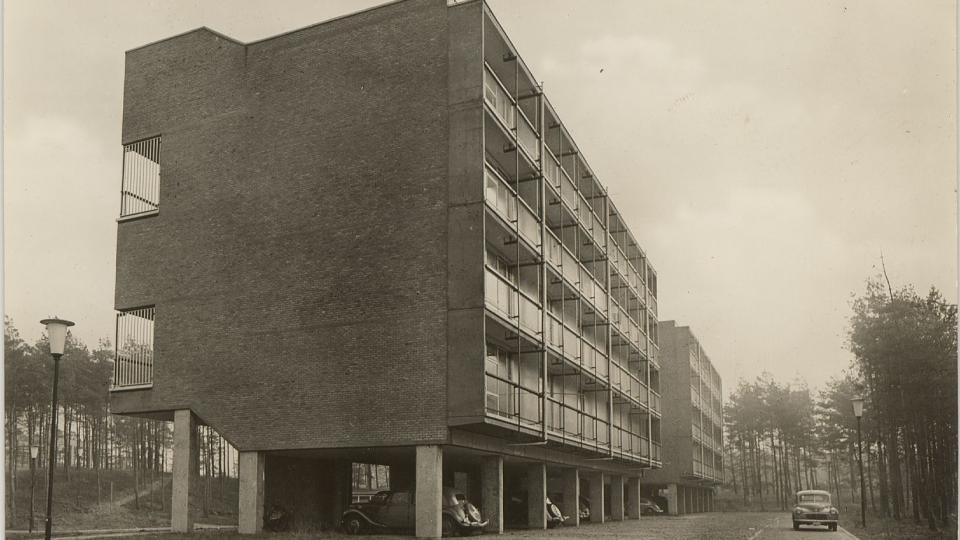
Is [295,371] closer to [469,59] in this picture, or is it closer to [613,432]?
[469,59]

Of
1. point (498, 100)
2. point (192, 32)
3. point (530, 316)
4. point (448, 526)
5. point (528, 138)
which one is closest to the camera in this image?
point (448, 526)

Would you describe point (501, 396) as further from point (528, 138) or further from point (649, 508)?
point (649, 508)

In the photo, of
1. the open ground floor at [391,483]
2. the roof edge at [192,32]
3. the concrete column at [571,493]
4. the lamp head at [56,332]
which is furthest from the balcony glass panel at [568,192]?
the lamp head at [56,332]

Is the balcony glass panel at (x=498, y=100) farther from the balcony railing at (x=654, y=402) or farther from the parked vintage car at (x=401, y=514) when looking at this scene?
the balcony railing at (x=654, y=402)

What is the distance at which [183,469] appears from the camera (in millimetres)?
27891

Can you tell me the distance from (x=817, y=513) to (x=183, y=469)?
24558mm

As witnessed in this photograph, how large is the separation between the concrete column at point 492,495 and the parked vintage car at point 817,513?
48.0 ft

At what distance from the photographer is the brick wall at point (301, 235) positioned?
1025 inches

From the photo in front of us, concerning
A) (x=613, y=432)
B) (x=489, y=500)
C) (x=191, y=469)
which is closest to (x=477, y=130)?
(x=489, y=500)

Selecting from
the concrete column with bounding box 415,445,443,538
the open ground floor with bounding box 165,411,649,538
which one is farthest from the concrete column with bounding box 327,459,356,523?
the concrete column with bounding box 415,445,443,538

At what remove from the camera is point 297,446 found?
26.8 m

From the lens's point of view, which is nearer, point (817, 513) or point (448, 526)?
point (448, 526)

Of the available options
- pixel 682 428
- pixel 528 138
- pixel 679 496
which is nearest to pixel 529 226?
pixel 528 138

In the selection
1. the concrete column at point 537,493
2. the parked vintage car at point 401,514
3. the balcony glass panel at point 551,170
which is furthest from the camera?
the balcony glass panel at point 551,170
